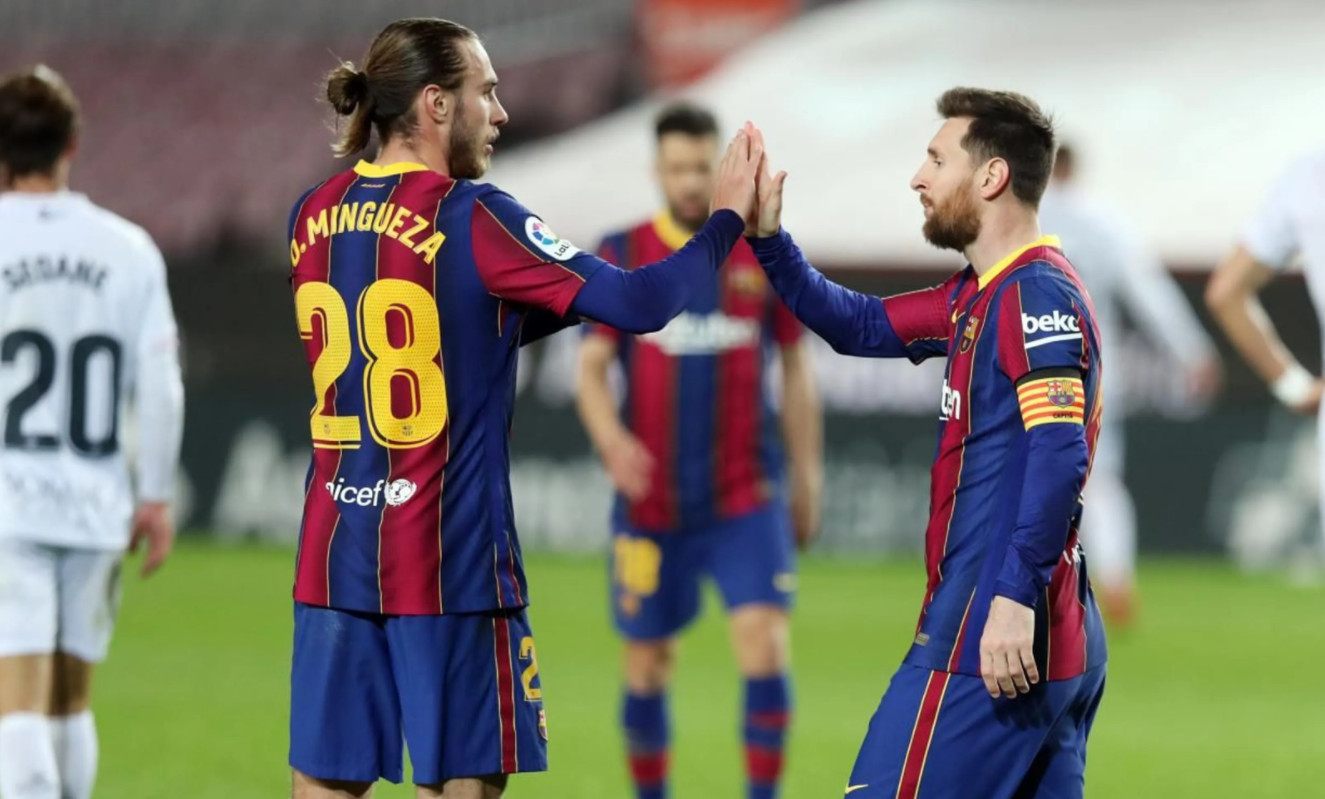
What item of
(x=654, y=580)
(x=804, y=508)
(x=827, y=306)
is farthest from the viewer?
(x=804, y=508)

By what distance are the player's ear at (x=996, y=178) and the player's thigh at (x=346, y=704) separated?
1.50 m

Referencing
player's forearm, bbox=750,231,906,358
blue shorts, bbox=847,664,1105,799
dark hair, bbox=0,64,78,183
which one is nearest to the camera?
blue shorts, bbox=847,664,1105,799

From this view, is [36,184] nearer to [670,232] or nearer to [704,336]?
[670,232]

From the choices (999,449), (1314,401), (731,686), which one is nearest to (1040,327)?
(999,449)

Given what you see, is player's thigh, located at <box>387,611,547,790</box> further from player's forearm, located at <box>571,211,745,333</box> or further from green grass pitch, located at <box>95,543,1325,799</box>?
green grass pitch, located at <box>95,543,1325,799</box>

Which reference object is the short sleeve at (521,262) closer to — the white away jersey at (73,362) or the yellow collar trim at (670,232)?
the white away jersey at (73,362)

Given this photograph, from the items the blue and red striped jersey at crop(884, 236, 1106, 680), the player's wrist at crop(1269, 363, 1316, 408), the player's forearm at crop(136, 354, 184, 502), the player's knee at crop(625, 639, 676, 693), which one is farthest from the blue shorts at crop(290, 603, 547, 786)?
the player's wrist at crop(1269, 363, 1316, 408)

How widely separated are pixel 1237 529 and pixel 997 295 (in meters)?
10.1

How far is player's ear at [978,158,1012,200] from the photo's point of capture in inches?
159

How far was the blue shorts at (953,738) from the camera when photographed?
3.91m

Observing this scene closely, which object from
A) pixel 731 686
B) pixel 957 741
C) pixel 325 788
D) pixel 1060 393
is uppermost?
pixel 1060 393

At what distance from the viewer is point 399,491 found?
4039 mm

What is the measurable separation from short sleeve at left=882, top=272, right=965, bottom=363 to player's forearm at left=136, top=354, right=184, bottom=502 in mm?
2089

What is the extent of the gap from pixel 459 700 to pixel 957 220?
1390 mm
